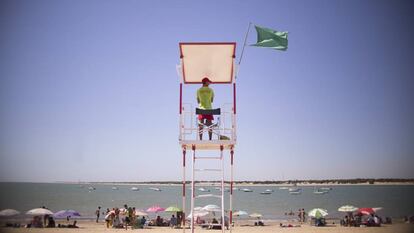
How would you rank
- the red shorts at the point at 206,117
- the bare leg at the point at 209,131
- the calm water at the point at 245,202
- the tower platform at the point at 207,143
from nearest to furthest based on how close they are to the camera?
1. the tower platform at the point at 207,143
2. the bare leg at the point at 209,131
3. the red shorts at the point at 206,117
4. the calm water at the point at 245,202

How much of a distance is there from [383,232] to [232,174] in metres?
20.7

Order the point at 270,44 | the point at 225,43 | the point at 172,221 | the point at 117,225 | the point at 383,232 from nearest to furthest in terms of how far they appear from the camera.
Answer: the point at 225,43, the point at 270,44, the point at 383,232, the point at 117,225, the point at 172,221

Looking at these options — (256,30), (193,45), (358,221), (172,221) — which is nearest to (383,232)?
(358,221)

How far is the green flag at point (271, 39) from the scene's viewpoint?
37.6 ft

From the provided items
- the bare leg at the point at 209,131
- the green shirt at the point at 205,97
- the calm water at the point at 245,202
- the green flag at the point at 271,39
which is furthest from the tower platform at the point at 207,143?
the calm water at the point at 245,202

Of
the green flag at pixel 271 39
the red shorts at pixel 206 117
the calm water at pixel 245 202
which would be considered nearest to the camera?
the red shorts at pixel 206 117

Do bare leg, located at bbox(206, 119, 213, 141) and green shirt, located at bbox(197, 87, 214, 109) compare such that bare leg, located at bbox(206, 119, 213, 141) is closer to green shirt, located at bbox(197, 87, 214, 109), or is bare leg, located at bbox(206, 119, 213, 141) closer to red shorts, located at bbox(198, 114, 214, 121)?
red shorts, located at bbox(198, 114, 214, 121)

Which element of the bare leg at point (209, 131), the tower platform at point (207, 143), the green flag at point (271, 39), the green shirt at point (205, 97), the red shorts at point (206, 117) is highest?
the green flag at point (271, 39)

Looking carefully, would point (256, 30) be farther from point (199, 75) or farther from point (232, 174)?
point (232, 174)

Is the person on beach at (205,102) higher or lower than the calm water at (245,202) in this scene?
higher

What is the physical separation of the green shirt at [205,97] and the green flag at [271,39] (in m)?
2.25

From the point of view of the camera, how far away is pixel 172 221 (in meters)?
32.2

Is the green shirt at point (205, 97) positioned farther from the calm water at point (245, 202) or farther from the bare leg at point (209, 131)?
the calm water at point (245, 202)

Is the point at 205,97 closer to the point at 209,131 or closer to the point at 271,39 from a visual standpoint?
the point at 209,131
